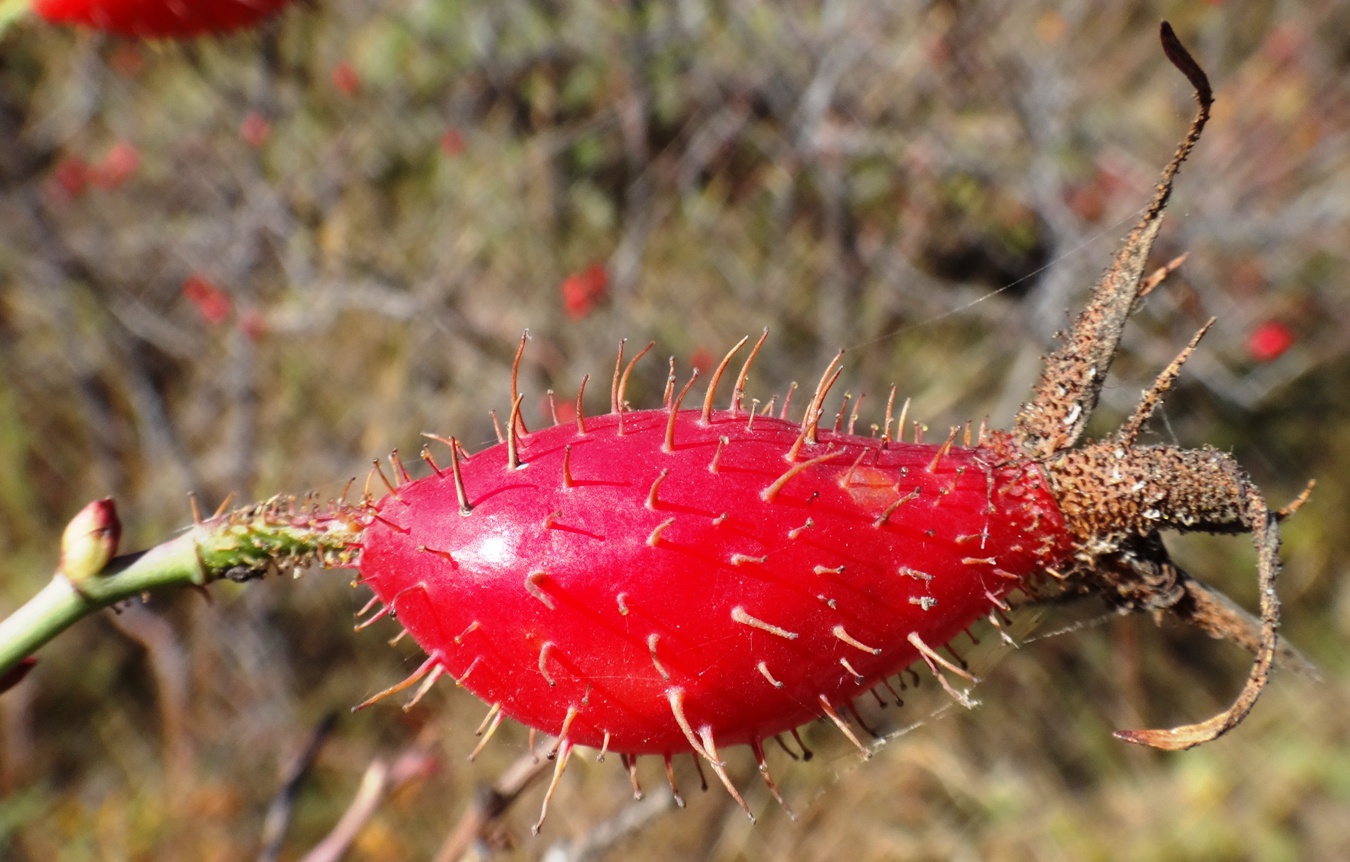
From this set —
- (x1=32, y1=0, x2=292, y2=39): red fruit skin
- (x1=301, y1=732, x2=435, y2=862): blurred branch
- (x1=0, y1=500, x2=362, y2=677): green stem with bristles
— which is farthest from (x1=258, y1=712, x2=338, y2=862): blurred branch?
(x1=32, y1=0, x2=292, y2=39): red fruit skin

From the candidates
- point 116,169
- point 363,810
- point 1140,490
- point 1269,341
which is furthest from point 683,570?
point 116,169

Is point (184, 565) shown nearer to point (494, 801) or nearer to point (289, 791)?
point (494, 801)

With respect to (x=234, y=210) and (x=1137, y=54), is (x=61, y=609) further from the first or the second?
(x=1137, y=54)

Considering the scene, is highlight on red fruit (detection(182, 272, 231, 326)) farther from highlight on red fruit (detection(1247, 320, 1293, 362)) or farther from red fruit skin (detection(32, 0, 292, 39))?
highlight on red fruit (detection(1247, 320, 1293, 362))

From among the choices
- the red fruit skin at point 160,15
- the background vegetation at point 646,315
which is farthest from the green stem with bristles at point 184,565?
the background vegetation at point 646,315

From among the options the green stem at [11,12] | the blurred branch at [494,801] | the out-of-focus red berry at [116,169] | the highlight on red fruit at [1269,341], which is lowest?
the blurred branch at [494,801]

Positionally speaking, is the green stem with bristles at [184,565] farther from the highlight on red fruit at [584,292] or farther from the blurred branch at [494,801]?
the highlight on red fruit at [584,292]
